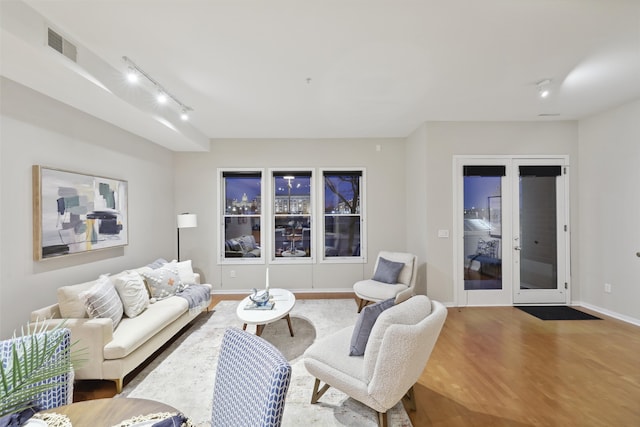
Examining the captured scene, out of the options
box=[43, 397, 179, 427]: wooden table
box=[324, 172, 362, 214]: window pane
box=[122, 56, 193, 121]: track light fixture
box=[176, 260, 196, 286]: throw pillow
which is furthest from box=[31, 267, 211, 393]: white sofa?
Result: box=[324, 172, 362, 214]: window pane

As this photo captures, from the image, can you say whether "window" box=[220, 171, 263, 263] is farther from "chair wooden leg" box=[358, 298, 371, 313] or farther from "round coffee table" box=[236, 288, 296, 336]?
"chair wooden leg" box=[358, 298, 371, 313]

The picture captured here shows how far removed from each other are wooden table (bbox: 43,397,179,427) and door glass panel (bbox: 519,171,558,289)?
4.77 m

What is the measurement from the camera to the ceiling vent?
1905 millimetres

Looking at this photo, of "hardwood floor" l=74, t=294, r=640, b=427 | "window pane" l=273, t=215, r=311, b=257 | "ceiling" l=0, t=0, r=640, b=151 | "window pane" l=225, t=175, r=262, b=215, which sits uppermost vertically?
"ceiling" l=0, t=0, r=640, b=151

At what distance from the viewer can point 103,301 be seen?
7.79 feet

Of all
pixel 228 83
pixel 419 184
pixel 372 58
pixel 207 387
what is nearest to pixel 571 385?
pixel 419 184

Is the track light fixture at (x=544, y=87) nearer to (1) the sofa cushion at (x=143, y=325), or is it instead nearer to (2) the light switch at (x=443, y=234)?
(2) the light switch at (x=443, y=234)

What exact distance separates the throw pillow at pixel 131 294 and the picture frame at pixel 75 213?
598mm

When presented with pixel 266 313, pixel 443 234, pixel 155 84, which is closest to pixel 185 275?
pixel 266 313

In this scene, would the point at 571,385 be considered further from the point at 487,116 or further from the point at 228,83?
→ the point at 228,83

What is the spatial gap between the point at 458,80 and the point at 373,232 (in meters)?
2.72

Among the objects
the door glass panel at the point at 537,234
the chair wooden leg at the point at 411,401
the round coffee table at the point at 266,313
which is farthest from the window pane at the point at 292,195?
the door glass panel at the point at 537,234

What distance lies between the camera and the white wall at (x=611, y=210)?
3344 mm

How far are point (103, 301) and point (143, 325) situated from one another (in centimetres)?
41
